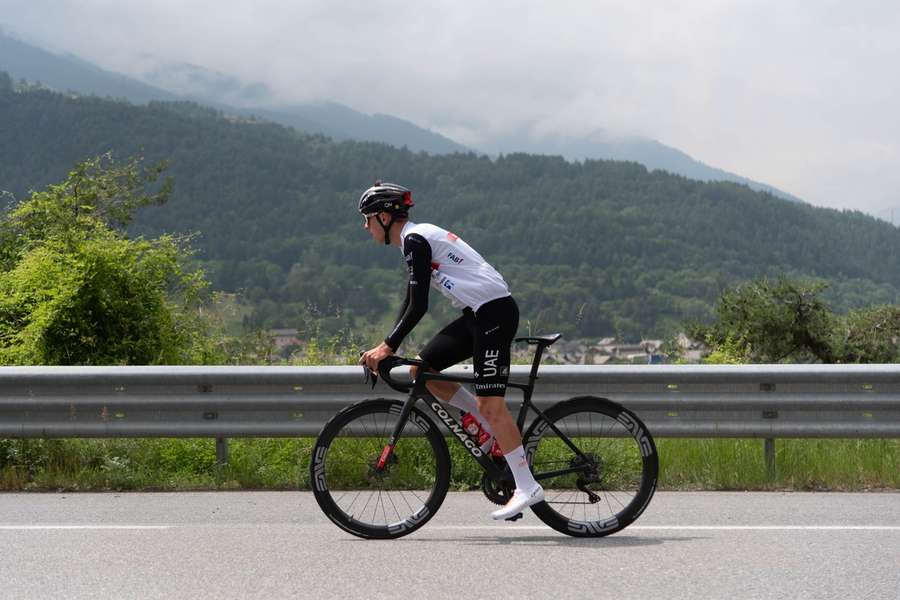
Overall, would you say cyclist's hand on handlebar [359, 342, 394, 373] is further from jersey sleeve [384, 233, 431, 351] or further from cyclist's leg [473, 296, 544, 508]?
cyclist's leg [473, 296, 544, 508]

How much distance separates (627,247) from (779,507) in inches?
6256

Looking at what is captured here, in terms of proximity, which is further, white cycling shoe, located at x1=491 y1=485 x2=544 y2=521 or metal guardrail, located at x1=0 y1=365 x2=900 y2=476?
metal guardrail, located at x1=0 y1=365 x2=900 y2=476

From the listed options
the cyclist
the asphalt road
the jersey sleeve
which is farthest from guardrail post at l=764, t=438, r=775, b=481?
the jersey sleeve

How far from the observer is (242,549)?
5.33m

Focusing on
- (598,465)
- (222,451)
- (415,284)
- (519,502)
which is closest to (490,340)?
(415,284)

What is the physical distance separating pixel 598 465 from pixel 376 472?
3.83 feet

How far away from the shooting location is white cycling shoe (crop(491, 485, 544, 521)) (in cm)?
536

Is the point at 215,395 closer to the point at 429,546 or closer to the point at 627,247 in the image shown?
the point at 429,546

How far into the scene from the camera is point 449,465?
5605 millimetres

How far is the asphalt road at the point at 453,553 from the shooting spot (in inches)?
177

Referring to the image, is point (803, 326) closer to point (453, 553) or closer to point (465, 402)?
point (465, 402)

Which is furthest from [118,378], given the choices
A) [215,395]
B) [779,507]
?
[779,507]

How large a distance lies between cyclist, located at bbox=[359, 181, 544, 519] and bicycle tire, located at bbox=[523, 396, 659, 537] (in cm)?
20

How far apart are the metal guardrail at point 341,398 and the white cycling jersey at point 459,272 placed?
6.00 feet
